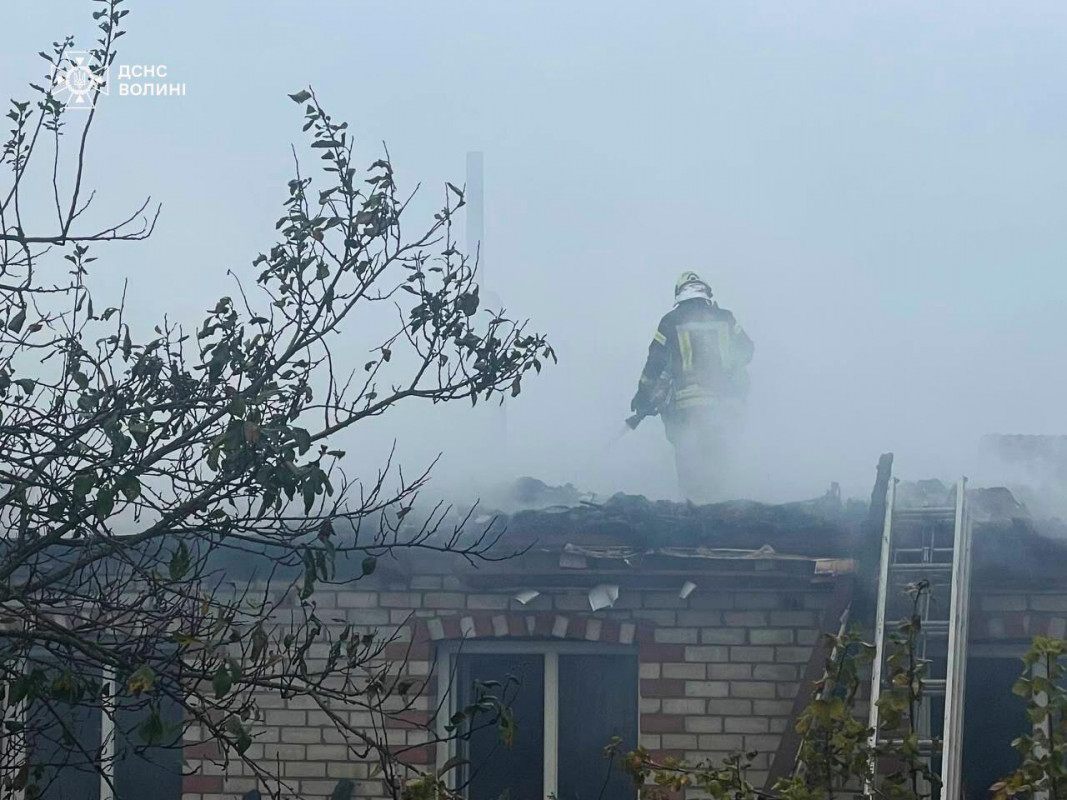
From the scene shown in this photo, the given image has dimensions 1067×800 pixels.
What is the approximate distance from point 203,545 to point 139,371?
3370 mm

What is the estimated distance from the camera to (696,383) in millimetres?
9328

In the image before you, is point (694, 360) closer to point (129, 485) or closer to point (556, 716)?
point (556, 716)

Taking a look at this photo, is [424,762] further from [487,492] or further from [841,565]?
[841,565]

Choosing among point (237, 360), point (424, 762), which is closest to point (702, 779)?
point (237, 360)

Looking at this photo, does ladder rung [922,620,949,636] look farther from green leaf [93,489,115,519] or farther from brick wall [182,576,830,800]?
green leaf [93,489,115,519]

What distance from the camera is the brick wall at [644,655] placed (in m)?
6.72

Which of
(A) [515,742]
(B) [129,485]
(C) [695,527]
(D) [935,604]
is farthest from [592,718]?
(B) [129,485]

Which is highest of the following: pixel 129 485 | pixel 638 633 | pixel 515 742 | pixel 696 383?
pixel 696 383

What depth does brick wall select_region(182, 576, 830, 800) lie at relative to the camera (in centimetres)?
672

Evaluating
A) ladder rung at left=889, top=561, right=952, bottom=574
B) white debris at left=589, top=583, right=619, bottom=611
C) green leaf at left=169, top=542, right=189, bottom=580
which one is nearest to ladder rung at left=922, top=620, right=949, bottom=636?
ladder rung at left=889, top=561, right=952, bottom=574

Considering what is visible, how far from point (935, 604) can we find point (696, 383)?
3.23 m

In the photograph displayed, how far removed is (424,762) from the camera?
268 inches

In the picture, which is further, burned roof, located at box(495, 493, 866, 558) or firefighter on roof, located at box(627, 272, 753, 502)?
firefighter on roof, located at box(627, 272, 753, 502)

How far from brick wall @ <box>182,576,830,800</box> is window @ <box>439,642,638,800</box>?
0.56ft
